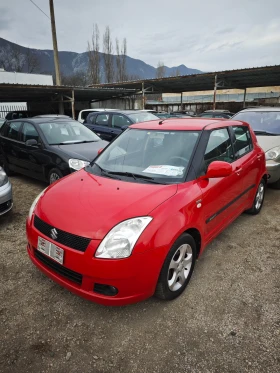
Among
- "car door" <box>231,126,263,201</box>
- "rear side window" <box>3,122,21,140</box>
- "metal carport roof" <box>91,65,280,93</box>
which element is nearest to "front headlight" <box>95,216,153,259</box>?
"car door" <box>231,126,263,201</box>

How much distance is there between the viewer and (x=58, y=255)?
6.59ft

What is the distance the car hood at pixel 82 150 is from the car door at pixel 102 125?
3.03 meters

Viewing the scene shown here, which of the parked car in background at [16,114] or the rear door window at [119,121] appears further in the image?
the parked car in background at [16,114]

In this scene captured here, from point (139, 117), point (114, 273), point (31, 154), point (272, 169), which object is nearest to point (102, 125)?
point (139, 117)

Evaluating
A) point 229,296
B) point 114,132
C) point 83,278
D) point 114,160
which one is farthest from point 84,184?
point 114,132

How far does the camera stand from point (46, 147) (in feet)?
16.4

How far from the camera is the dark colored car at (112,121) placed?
8242 mm

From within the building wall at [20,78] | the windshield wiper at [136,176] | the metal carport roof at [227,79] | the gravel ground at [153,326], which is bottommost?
the gravel ground at [153,326]

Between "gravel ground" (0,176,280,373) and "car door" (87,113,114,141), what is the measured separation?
20.1 ft

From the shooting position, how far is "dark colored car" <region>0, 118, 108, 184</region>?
4.76 m

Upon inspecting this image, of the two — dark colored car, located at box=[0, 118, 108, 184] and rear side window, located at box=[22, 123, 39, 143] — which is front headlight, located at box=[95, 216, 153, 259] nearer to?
dark colored car, located at box=[0, 118, 108, 184]

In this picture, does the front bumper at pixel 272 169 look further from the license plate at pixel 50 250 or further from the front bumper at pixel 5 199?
the front bumper at pixel 5 199

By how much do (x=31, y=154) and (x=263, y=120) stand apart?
514cm

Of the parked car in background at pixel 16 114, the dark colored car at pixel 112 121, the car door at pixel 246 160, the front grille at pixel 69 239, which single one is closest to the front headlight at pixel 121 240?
the front grille at pixel 69 239
